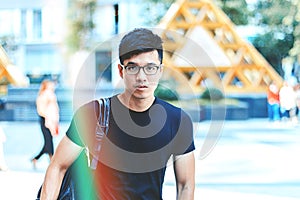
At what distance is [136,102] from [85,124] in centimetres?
18

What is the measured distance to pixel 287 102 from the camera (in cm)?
697

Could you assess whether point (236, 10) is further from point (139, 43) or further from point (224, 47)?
point (139, 43)

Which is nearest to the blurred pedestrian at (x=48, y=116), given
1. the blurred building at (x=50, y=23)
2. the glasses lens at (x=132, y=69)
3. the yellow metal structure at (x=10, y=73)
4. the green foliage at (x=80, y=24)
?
the blurred building at (x=50, y=23)

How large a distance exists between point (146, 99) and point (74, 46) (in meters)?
4.37

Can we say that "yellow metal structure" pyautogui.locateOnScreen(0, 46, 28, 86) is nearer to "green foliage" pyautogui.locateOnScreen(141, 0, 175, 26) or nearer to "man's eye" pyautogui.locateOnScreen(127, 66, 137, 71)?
"green foliage" pyautogui.locateOnScreen(141, 0, 175, 26)

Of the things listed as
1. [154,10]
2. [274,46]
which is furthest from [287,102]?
[154,10]

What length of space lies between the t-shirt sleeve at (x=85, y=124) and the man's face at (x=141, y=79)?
0.14 meters

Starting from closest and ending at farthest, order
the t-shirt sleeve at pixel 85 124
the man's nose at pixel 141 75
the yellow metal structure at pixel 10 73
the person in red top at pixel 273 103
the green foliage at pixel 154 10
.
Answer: the t-shirt sleeve at pixel 85 124 < the man's nose at pixel 141 75 < the green foliage at pixel 154 10 < the yellow metal structure at pixel 10 73 < the person in red top at pixel 273 103

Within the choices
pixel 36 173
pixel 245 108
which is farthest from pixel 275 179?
pixel 245 108

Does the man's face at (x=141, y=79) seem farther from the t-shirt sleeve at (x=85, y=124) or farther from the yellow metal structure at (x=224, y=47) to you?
the yellow metal structure at (x=224, y=47)

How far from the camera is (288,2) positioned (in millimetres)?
5703

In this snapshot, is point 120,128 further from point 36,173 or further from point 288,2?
point 288,2

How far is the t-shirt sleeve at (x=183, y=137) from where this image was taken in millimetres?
1575

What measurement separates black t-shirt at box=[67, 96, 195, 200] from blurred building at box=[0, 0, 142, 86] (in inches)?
39.6
